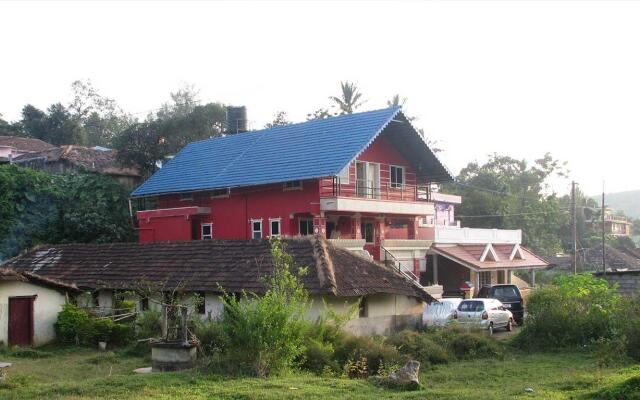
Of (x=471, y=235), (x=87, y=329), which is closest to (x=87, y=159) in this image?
(x=87, y=329)

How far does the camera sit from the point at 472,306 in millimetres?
26156

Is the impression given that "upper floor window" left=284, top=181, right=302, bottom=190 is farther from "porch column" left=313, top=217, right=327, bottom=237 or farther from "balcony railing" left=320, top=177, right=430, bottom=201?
"porch column" left=313, top=217, right=327, bottom=237

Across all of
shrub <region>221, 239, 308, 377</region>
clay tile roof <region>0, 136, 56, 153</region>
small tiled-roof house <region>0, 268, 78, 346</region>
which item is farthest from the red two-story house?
clay tile roof <region>0, 136, 56, 153</region>

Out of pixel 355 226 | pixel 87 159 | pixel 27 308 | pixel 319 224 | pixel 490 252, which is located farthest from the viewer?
pixel 87 159

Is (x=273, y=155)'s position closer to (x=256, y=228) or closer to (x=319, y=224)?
(x=256, y=228)

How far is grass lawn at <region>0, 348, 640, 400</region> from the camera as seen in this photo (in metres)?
13.3

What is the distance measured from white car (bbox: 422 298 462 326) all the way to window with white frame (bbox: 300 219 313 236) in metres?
9.43

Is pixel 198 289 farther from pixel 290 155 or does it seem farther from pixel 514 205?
pixel 514 205

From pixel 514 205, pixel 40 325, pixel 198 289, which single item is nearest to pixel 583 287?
pixel 198 289

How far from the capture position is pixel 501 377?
56.0ft

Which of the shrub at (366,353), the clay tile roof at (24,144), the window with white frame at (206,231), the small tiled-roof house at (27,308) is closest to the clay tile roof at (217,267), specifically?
the small tiled-roof house at (27,308)

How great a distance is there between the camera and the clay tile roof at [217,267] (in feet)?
75.0

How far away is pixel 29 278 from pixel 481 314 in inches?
621

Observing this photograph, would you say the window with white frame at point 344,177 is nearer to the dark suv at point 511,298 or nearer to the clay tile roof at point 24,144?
the dark suv at point 511,298
